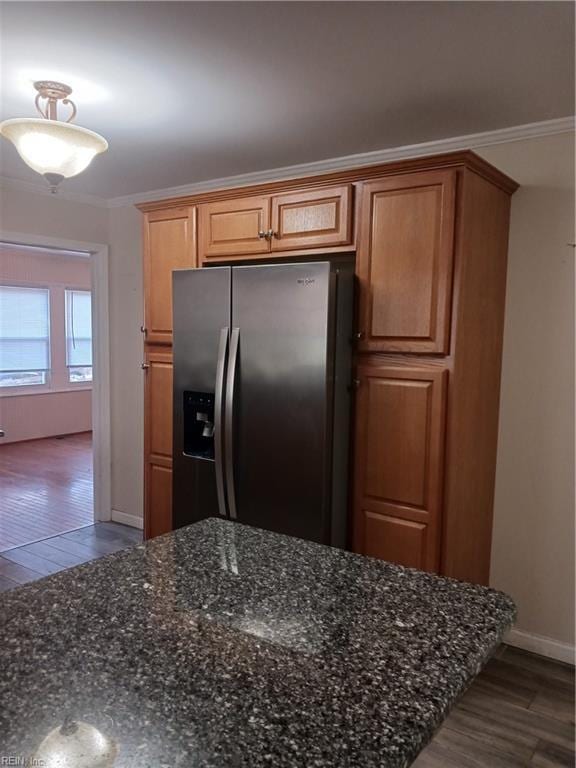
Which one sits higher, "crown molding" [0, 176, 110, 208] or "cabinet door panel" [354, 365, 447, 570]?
"crown molding" [0, 176, 110, 208]

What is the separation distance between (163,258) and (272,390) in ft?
3.62

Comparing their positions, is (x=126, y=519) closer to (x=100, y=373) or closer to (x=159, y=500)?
(x=100, y=373)

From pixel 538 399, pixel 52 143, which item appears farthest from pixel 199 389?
pixel 538 399

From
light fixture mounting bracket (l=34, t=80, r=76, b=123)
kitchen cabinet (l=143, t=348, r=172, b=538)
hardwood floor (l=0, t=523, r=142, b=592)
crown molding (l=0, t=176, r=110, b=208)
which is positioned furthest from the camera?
crown molding (l=0, t=176, r=110, b=208)

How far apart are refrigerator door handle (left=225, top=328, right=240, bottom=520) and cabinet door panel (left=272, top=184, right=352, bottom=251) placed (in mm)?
503

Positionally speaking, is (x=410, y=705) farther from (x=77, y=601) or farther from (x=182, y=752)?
(x=77, y=601)

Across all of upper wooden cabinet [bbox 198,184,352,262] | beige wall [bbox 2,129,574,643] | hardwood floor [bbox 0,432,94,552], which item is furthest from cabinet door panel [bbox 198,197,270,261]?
hardwood floor [bbox 0,432,94,552]

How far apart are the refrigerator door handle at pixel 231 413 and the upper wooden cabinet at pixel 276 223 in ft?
1.60

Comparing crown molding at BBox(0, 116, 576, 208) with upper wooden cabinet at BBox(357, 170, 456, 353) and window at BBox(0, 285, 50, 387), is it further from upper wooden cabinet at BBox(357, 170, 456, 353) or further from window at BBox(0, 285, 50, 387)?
window at BBox(0, 285, 50, 387)

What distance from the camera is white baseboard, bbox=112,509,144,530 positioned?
13.7ft

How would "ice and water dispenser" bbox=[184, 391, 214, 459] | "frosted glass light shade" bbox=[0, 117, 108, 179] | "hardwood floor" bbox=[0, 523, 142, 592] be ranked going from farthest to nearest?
"hardwood floor" bbox=[0, 523, 142, 592]
"ice and water dispenser" bbox=[184, 391, 214, 459]
"frosted glass light shade" bbox=[0, 117, 108, 179]

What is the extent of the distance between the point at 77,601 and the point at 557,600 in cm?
224

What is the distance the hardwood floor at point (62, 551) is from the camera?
133 inches

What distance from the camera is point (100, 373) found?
4215 mm
